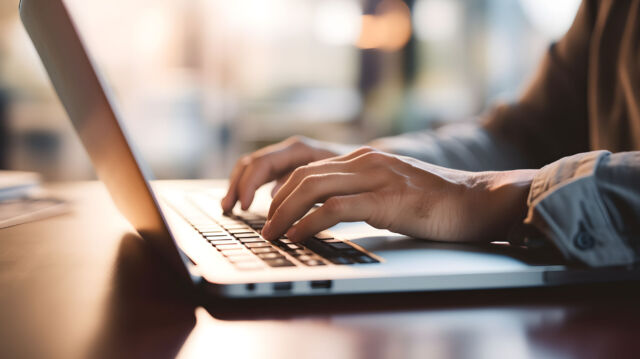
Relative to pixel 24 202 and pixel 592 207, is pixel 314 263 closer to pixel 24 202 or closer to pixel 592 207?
pixel 592 207

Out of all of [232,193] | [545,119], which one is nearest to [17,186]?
[232,193]

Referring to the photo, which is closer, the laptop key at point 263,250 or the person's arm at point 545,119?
the laptop key at point 263,250

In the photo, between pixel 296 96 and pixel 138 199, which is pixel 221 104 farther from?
pixel 138 199

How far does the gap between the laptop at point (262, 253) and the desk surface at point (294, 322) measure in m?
0.01

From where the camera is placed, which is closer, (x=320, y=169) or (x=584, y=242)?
(x=584, y=242)

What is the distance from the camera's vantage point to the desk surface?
28 centimetres

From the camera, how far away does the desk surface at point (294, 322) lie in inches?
11.1

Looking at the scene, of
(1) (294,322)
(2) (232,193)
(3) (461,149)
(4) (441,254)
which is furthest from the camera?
(3) (461,149)

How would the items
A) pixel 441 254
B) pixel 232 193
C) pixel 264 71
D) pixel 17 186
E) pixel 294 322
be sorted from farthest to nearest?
1. pixel 264 71
2. pixel 17 186
3. pixel 232 193
4. pixel 441 254
5. pixel 294 322

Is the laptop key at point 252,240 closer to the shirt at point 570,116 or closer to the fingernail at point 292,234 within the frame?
the fingernail at point 292,234

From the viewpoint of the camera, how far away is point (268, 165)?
81 cm

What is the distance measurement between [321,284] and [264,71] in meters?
4.25

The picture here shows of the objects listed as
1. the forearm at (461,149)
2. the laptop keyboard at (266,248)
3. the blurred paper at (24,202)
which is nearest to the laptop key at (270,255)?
the laptop keyboard at (266,248)

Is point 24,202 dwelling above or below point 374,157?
below
